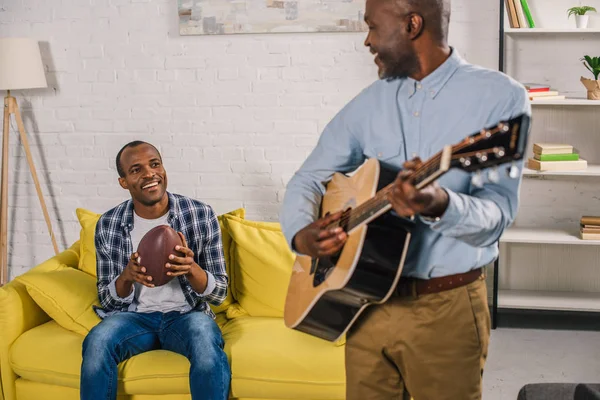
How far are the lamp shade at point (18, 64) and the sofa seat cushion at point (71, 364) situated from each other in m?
1.43

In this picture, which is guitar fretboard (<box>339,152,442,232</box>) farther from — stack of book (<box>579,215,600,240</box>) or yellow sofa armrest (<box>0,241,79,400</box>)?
stack of book (<box>579,215,600,240</box>)

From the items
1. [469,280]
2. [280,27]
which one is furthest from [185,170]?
[469,280]

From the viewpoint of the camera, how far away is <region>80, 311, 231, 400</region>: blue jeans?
8.11 ft

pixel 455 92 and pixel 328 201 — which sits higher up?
pixel 455 92

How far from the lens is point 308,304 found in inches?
67.2

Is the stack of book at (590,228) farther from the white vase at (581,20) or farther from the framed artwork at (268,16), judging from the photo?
the framed artwork at (268,16)

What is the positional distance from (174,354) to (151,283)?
29 cm

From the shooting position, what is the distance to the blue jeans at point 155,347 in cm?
247

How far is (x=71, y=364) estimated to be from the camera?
268 centimetres

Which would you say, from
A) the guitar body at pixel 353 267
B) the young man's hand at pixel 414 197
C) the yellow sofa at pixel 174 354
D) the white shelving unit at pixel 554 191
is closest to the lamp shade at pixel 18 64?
the yellow sofa at pixel 174 354

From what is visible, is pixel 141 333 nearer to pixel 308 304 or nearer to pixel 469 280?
pixel 308 304

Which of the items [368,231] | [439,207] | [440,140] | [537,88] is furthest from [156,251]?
[537,88]

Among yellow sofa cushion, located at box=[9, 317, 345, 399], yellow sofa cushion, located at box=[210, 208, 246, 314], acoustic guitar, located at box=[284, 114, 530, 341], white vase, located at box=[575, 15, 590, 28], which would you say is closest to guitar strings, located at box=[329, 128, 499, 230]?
acoustic guitar, located at box=[284, 114, 530, 341]

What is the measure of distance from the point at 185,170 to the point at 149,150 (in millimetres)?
1279
